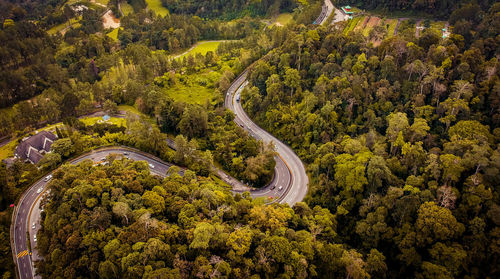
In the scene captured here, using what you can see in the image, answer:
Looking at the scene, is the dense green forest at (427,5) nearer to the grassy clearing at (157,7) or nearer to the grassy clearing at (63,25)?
the grassy clearing at (157,7)

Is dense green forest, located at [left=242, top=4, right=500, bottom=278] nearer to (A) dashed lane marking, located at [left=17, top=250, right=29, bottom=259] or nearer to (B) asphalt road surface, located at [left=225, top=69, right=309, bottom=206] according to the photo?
(B) asphalt road surface, located at [left=225, top=69, right=309, bottom=206]

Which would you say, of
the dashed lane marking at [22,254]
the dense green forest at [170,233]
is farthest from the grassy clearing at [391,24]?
the dashed lane marking at [22,254]

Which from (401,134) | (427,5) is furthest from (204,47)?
(401,134)

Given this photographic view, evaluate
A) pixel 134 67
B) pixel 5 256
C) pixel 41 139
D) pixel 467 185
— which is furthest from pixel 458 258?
pixel 134 67

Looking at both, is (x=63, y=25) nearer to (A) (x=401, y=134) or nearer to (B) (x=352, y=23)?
(B) (x=352, y=23)

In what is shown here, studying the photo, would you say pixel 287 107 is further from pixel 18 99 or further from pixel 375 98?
pixel 18 99

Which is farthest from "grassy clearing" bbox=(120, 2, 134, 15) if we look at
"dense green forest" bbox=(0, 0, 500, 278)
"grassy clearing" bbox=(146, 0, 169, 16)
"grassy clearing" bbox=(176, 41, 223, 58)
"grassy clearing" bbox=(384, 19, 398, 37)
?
"grassy clearing" bbox=(384, 19, 398, 37)
